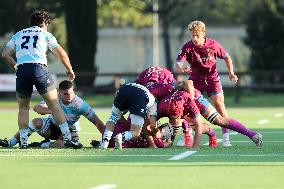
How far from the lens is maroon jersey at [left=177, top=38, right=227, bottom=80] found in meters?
18.9

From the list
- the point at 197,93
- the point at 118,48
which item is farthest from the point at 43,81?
the point at 118,48

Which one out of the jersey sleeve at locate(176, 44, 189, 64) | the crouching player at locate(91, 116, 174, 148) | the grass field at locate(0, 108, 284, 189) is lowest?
the grass field at locate(0, 108, 284, 189)

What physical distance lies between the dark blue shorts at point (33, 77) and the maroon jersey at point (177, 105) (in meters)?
1.72

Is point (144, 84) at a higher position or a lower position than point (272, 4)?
lower

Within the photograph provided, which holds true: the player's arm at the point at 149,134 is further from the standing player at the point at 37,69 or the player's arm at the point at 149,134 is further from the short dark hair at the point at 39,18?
the short dark hair at the point at 39,18

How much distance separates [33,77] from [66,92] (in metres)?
0.74

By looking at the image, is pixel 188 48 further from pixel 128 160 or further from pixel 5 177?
pixel 5 177

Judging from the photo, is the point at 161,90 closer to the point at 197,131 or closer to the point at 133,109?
the point at 133,109

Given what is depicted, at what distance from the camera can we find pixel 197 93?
18.2 metres

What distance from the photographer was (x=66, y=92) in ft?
59.9

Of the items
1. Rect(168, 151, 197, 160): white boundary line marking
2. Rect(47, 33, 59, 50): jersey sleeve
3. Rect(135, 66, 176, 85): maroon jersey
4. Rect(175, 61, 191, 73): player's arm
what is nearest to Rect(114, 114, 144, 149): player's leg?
Rect(135, 66, 176, 85): maroon jersey

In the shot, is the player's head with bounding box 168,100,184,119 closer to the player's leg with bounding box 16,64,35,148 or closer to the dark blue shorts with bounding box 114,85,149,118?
the dark blue shorts with bounding box 114,85,149,118

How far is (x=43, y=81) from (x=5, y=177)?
4.94m

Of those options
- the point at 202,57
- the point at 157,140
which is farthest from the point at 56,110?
the point at 202,57
